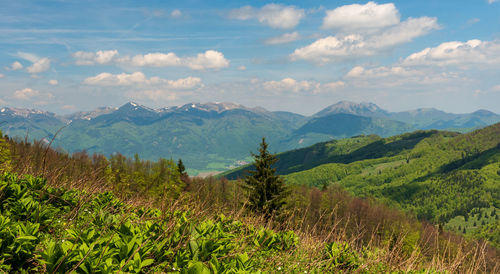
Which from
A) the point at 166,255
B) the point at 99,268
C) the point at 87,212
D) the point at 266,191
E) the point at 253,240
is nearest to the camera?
the point at 99,268

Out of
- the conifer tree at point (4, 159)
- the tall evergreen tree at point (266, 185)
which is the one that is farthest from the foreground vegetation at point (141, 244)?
the tall evergreen tree at point (266, 185)

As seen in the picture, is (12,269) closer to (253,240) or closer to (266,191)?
(253,240)

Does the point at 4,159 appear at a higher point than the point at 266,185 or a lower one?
higher

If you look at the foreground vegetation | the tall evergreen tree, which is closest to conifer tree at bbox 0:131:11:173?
the foreground vegetation

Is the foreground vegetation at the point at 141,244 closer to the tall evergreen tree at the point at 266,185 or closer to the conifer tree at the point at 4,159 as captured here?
the conifer tree at the point at 4,159

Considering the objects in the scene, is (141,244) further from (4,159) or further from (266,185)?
(266,185)

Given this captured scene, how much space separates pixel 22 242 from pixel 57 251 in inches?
26.6

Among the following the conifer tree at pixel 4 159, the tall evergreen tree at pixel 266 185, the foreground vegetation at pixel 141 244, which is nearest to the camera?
the foreground vegetation at pixel 141 244

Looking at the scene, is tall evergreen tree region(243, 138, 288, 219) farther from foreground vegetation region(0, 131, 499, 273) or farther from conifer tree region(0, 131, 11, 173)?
foreground vegetation region(0, 131, 499, 273)

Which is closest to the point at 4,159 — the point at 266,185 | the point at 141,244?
the point at 266,185

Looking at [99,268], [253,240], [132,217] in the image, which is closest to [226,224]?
[253,240]

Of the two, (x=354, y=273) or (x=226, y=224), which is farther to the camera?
(x=226, y=224)

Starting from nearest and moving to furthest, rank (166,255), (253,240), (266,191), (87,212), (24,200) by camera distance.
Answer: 1. (166,255)
2. (24,200)
3. (253,240)
4. (87,212)
5. (266,191)

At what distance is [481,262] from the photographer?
20.5 feet
